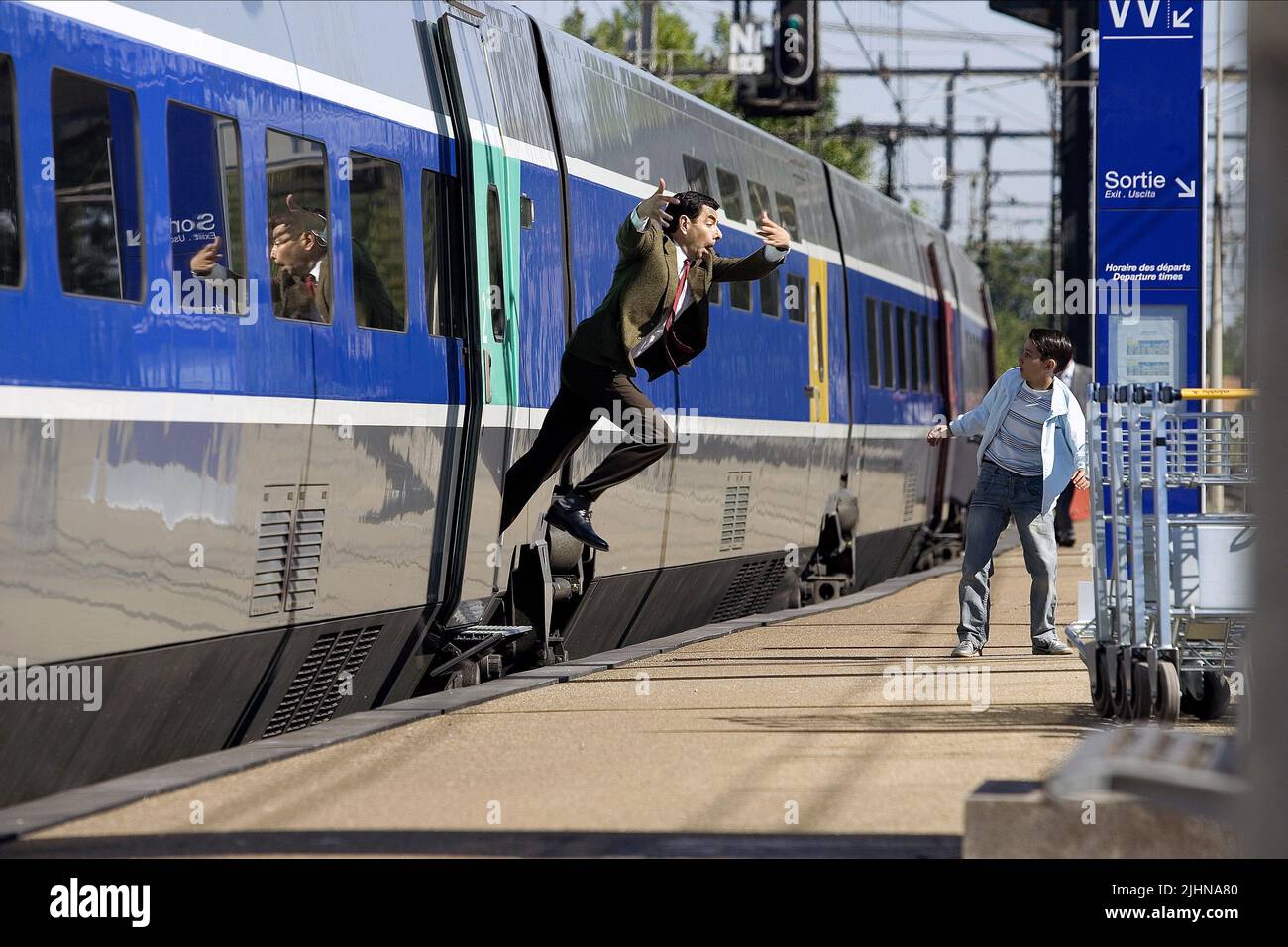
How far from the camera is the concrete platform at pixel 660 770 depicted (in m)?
6.08

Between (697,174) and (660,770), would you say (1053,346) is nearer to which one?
(697,174)

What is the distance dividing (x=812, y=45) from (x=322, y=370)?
44.7ft

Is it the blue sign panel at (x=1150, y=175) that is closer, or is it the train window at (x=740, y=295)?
the train window at (x=740, y=295)

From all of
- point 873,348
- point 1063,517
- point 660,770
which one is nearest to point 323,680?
point 660,770

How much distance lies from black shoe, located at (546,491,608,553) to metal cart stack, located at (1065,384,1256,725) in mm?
2741

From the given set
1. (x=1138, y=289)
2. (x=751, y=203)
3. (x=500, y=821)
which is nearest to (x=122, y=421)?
(x=500, y=821)

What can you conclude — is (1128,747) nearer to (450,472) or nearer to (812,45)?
(450,472)

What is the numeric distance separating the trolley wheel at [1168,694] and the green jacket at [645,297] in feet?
9.52

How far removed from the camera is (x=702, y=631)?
45.0ft

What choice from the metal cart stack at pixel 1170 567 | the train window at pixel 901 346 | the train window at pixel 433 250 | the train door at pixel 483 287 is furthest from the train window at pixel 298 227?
the train window at pixel 901 346

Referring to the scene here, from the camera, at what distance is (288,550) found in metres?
8.77

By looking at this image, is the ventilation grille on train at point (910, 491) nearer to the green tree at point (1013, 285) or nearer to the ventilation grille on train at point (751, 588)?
the ventilation grille on train at point (751, 588)

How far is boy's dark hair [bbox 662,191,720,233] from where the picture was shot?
1039 cm

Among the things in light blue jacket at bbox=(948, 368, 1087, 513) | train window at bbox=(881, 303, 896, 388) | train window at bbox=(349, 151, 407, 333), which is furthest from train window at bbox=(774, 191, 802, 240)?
train window at bbox=(349, 151, 407, 333)
